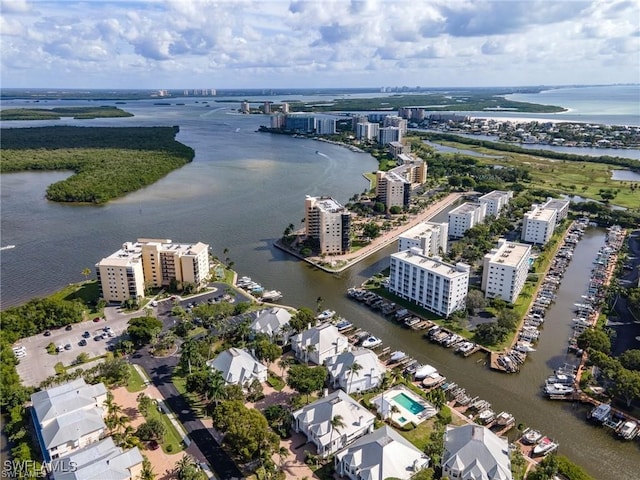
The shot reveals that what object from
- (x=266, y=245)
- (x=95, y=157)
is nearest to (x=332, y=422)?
(x=266, y=245)

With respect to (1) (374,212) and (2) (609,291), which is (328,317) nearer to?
(2) (609,291)

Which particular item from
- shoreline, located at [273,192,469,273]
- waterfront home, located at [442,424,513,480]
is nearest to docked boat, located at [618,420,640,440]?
waterfront home, located at [442,424,513,480]

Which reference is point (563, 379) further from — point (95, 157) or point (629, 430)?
point (95, 157)

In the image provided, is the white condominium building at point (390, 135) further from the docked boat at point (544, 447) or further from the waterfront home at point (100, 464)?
the waterfront home at point (100, 464)

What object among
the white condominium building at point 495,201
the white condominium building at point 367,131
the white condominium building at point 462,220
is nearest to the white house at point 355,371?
the white condominium building at point 462,220

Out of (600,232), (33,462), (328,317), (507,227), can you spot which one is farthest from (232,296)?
(600,232)

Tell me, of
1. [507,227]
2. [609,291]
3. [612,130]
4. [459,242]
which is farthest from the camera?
[612,130]
